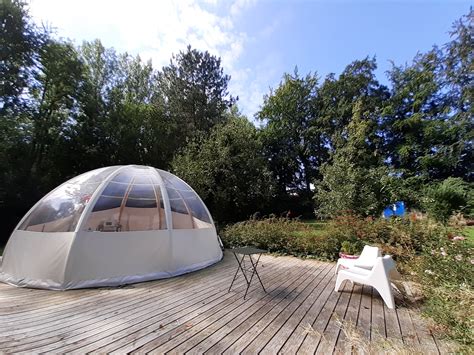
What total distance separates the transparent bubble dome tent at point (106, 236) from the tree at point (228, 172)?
6.32 meters

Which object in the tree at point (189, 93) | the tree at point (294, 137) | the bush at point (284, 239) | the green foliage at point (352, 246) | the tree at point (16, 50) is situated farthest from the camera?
the tree at point (294, 137)

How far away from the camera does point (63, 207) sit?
4871mm

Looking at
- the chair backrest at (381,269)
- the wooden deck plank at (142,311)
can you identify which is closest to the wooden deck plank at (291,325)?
the chair backrest at (381,269)

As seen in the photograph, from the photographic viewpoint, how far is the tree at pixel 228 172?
12.2 meters

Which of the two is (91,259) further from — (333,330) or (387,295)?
(387,295)

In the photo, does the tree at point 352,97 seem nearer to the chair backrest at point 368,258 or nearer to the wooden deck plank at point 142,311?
the chair backrest at point 368,258

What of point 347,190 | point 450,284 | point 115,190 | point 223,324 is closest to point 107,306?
point 223,324

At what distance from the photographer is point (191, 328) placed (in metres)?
2.92

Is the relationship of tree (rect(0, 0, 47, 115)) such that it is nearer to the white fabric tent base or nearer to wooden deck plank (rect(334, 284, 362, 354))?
the white fabric tent base

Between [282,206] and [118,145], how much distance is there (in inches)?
459

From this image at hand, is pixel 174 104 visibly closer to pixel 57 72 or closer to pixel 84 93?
pixel 84 93

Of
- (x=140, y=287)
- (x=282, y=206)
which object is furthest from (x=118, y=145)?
(x=140, y=287)

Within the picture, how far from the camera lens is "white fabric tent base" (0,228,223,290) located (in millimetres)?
4262

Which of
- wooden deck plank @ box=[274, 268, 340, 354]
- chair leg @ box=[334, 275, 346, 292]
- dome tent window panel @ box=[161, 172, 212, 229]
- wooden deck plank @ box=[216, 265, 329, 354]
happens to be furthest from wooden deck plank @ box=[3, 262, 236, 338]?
chair leg @ box=[334, 275, 346, 292]
